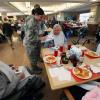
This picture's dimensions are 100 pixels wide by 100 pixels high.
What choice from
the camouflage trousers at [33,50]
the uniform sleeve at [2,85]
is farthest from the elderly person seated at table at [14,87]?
the camouflage trousers at [33,50]

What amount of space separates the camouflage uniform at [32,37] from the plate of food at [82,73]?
119cm

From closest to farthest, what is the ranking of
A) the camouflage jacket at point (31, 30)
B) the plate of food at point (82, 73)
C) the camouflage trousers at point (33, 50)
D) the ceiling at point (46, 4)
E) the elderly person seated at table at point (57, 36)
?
the plate of food at point (82, 73), the camouflage jacket at point (31, 30), the camouflage trousers at point (33, 50), the elderly person seated at table at point (57, 36), the ceiling at point (46, 4)

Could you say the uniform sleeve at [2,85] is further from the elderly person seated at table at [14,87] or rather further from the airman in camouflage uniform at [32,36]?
the airman in camouflage uniform at [32,36]

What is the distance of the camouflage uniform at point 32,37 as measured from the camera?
231 cm

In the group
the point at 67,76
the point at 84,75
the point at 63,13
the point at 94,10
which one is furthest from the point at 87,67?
the point at 63,13

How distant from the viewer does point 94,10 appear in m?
8.66

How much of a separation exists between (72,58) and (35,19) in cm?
109

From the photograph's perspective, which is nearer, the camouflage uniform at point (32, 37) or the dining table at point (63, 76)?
the dining table at point (63, 76)

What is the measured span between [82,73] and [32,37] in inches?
52.1

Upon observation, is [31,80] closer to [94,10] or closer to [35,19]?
[35,19]

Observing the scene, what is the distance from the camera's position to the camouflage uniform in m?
2.31

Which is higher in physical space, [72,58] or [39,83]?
[72,58]

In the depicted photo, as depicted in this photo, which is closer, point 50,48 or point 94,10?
point 50,48

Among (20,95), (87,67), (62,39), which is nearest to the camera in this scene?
(20,95)
